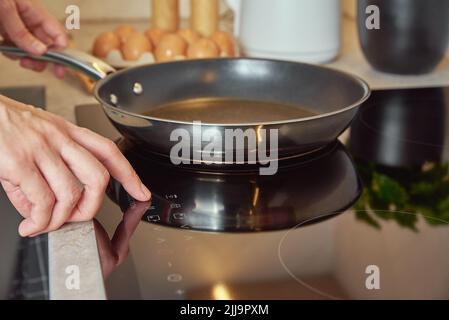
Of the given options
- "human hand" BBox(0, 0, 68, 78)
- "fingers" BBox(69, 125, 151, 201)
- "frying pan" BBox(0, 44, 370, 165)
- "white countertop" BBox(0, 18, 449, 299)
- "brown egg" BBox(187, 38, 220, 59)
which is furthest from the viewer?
"brown egg" BBox(187, 38, 220, 59)

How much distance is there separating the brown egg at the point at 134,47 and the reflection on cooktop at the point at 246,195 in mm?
361

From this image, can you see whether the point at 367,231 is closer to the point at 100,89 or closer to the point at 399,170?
the point at 399,170

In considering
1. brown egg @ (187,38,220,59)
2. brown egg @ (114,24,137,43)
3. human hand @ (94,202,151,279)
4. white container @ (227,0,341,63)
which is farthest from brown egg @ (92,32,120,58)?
human hand @ (94,202,151,279)

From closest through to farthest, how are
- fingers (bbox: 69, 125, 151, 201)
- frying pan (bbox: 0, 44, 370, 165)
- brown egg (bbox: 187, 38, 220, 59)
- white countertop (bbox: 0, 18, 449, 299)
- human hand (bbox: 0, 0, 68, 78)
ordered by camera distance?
white countertop (bbox: 0, 18, 449, 299), fingers (bbox: 69, 125, 151, 201), frying pan (bbox: 0, 44, 370, 165), human hand (bbox: 0, 0, 68, 78), brown egg (bbox: 187, 38, 220, 59)

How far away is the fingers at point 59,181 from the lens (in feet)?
2.00

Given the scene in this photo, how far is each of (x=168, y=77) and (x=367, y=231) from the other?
1.45 feet

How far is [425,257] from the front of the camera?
24.8 inches

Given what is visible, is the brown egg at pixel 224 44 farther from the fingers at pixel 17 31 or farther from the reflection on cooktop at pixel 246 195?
the reflection on cooktop at pixel 246 195

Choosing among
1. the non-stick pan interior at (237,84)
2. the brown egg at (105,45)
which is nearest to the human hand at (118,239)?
the non-stick pan interior at (237,84)

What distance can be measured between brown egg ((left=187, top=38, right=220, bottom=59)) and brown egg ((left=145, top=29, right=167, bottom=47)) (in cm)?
7

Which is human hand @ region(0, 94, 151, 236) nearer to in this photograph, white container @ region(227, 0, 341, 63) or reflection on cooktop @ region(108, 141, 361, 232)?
reflection on cooktop @ region(108, 141, 361, 232)

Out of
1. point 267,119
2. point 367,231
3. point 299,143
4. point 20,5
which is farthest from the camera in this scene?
point 20,5

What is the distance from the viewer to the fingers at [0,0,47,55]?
1.05m

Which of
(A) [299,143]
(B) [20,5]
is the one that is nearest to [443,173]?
(A) [299,143]
